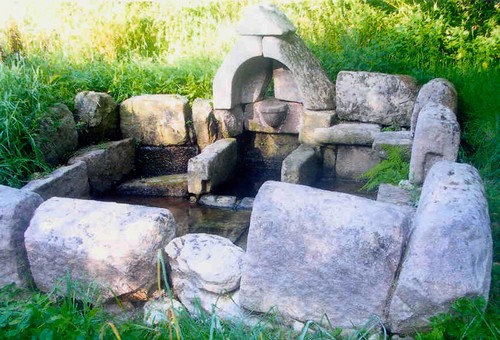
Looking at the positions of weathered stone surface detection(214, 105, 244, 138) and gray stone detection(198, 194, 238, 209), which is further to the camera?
weathered stone surface detection(214, 105, 244, 138)

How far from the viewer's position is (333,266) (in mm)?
2568

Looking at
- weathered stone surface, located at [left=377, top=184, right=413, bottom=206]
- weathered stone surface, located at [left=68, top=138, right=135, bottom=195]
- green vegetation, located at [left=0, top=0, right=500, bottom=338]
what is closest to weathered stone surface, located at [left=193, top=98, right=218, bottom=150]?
green vegetation, located at [left=0, top=0, right=500, bottom=338]

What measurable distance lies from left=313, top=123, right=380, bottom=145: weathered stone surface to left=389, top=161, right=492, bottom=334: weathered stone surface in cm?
323

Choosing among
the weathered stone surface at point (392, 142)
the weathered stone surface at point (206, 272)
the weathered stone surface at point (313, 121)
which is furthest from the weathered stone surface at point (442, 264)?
the weathered stone surface at point (313, 121)

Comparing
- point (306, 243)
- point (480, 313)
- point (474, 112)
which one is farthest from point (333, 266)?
point (474, 112)

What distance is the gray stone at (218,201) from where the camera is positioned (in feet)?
18.4

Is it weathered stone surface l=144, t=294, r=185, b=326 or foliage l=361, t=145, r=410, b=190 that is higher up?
foliage l=361, t=145, r=410, b=190

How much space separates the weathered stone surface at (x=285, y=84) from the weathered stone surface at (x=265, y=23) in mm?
714

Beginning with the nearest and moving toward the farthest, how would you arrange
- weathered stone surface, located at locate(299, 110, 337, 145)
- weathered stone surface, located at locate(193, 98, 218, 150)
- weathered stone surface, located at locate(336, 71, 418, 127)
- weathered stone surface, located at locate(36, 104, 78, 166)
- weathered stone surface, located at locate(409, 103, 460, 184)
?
weathered stone surface, located at locate(409, 103, 460, 184), weathered stone surface, located at locate(36, 104, 78, 166), weathered stone surface, located at locate(336, 71, 418, 127), weathered stone surface, located at locate(299, 110, 337, 145), weathered stone surface, located at locate(193, 98, 218, 150)

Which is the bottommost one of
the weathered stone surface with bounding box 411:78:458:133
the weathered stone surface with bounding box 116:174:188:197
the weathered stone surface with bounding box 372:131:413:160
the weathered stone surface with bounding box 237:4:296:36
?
the weathered stone surface with bounding box 116:174:188:197

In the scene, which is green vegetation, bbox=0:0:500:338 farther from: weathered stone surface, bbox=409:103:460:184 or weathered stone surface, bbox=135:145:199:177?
weathered stone surface, bbox=135:145:199:177

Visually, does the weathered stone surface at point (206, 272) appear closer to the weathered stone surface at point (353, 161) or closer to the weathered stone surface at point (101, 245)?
the weathered stone surface at point (101, 245)

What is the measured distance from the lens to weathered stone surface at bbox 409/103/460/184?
161 inches

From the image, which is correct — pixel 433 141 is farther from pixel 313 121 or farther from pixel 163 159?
pixel 163 159
